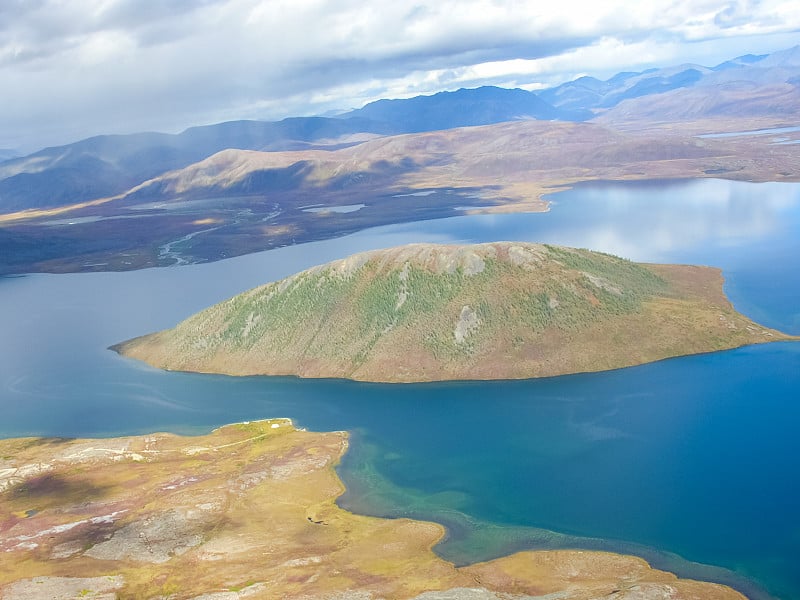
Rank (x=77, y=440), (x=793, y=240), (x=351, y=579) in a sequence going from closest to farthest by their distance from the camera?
(x=351, y=579) → (x=77, y=440) → (x=793, y=240)

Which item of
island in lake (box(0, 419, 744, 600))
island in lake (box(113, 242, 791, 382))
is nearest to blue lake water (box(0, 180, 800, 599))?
island in lake (box(0, 419, 744, 600))

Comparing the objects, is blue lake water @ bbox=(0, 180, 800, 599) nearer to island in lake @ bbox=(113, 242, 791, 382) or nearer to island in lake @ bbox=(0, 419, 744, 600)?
island in lake @ bbox=(0, 419, 744, 600)

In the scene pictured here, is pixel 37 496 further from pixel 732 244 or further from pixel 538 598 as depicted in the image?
pixel 732 244

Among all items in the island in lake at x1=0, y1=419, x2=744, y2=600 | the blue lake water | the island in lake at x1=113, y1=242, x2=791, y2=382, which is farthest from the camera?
the island in lake at x1=113, y1=242, x2=791, y2=382

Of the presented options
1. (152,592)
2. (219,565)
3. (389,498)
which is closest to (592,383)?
(389,498)

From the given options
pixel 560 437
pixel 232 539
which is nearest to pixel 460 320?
pixel 560 437

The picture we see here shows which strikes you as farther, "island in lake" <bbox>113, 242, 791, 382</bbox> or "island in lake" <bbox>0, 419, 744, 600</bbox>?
"island in lake" <bbox>113, 242, 791, 382</bbox>

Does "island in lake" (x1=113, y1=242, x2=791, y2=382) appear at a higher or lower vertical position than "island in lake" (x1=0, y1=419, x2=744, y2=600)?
higher

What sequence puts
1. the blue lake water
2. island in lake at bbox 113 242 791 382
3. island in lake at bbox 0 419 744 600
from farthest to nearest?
island in lake at bbox 113 242 791 382, the blue lake water, island in lake at bbox 0 419 744 600

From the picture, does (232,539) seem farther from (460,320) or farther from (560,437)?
(460,320)
